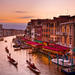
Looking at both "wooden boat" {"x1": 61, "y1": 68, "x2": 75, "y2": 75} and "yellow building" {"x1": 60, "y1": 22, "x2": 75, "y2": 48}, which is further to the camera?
"yellow building" {"x1": 60, "y1": 22, "x2": 75, "y2": 48}

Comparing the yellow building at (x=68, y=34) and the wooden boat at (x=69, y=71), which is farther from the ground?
the yellow building at (x=68, y=34)

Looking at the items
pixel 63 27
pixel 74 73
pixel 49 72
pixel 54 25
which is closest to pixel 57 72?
pixel 49 72

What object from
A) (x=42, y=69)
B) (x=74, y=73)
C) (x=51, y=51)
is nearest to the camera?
(x=74, y=73)

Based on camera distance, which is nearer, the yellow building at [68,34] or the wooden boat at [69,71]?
the wooden boat at [69,71]

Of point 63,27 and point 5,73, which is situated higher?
point 63,27

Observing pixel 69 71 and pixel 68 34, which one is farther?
pixel 68 34

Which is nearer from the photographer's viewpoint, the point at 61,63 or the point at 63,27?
the point at 61,63

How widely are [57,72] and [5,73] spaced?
8140 millimetres

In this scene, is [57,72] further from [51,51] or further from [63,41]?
[63,41]

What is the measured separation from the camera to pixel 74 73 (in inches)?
879

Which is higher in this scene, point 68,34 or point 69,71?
point 68,34

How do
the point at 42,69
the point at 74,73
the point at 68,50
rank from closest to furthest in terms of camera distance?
1. the point at 74,73
2. the point at 42,69
3. the point at 68,50

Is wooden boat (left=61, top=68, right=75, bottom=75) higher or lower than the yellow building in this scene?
lower

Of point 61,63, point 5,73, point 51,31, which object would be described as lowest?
point 5,73
